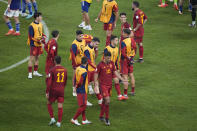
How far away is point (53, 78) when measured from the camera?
1259cm

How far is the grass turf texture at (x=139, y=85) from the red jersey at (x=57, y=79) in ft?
3.82

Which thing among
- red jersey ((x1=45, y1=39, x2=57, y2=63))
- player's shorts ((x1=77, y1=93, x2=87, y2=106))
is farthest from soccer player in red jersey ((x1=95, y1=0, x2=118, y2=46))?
player's shorts ((x1=77, y1=93, x2=87, y2=106))

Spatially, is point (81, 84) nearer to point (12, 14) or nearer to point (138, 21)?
point (138, 21)

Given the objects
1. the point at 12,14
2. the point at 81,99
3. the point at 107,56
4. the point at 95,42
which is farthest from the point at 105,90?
the point at 12,14

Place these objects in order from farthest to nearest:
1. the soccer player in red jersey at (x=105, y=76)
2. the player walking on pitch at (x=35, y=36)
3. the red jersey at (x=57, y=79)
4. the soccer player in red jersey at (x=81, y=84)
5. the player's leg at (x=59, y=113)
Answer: the player walking on pitch at (x=35, y=36) → the soccer player in red jersey at (x=105, y=76) → the player's leg at (x=59, y=113) → the soccer player in red jersey at (x=81, y=84) → the red jersey at (x=57, y=79)

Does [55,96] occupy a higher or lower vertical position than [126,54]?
lower

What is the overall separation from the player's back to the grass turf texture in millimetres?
1213

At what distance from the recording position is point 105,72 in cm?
1335

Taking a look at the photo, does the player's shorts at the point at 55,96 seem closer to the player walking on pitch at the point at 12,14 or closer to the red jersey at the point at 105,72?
the red jersey at the point at 105,72

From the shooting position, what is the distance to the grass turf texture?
1342 centimetres

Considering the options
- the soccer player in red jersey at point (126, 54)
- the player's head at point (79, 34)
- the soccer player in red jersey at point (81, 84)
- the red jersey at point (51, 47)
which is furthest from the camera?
the red jersey at point (51, 47)

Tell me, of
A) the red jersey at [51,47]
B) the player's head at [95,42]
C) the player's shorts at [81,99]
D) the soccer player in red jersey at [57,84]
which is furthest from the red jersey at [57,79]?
the red jersey at [51,47]

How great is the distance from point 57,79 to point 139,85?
191 inches

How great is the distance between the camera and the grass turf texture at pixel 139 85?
13422mm
